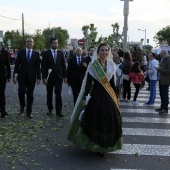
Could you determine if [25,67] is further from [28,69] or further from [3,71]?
[3,71]

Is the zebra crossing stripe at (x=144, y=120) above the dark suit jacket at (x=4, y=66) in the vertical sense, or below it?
below

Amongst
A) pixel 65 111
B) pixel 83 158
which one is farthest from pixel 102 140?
pixel 65 111

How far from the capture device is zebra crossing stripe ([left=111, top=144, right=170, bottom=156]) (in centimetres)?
616

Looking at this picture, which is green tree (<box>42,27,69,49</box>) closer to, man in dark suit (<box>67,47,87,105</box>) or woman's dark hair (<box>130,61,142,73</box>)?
woman's dark hair (<box>130,61,142,73</box>)

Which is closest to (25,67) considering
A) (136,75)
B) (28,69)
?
(28,69)

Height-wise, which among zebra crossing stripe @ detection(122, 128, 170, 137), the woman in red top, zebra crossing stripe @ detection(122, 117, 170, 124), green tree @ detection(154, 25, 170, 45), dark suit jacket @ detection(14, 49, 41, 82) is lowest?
zebra crossing stripe @ detection(122, 117, 170, 124)

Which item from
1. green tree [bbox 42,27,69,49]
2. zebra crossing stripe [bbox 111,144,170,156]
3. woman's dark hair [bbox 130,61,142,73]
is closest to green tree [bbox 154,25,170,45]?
green tree [bbox 42,27,69,49]

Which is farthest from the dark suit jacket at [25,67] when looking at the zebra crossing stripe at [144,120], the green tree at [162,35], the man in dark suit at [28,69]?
the green tree at [162,35]

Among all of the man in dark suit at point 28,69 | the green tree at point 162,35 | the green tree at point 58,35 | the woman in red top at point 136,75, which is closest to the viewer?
the man in dark suit at point 28,69

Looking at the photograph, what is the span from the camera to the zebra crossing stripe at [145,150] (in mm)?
6156

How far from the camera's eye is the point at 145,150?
635 cm

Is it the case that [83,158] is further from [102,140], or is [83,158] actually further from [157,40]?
[157,40]

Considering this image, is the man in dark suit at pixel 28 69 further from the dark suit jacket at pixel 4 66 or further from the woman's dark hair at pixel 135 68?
the woman's dark hair at pixel 135 68

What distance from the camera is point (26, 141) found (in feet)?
22.2
